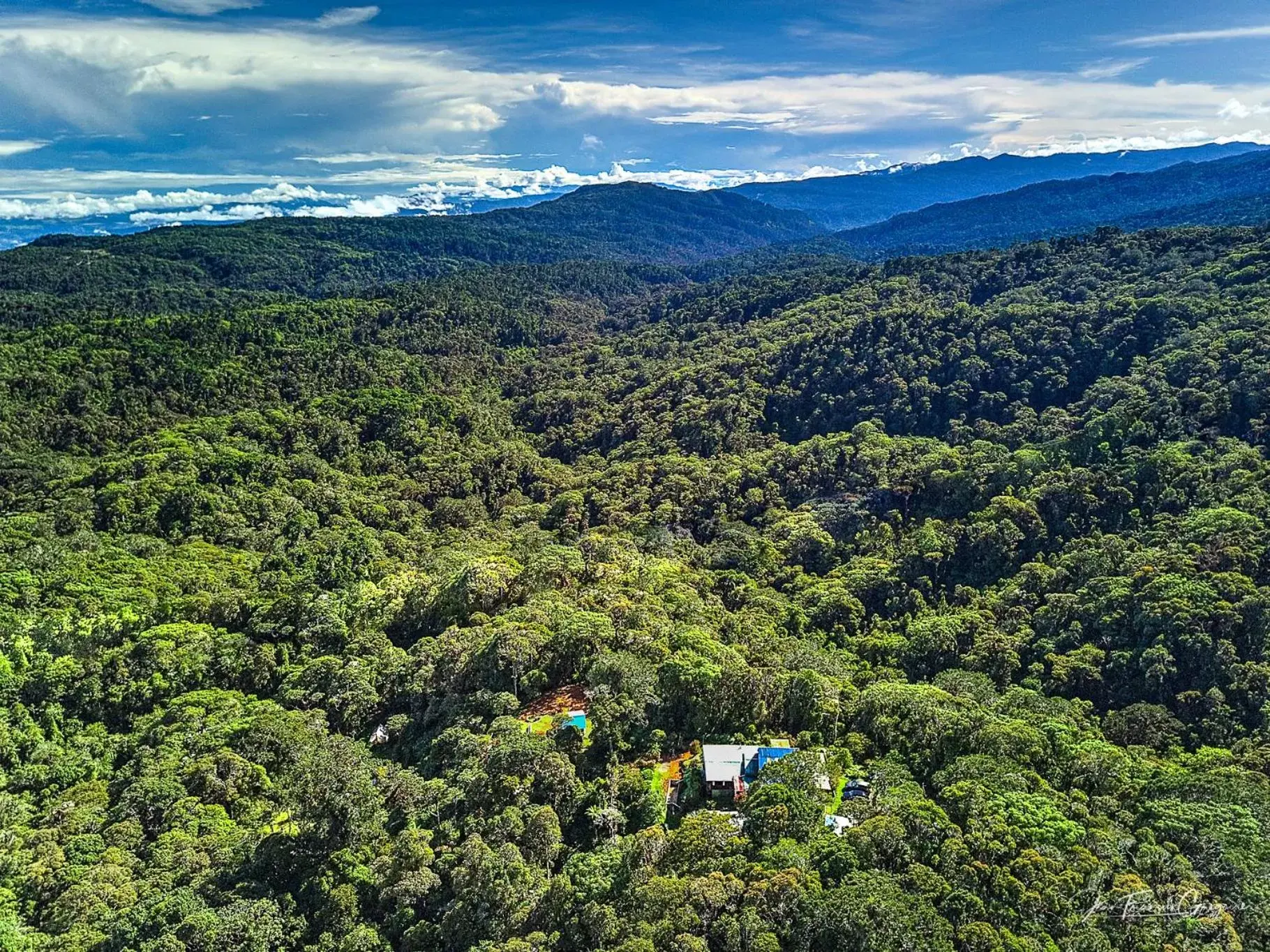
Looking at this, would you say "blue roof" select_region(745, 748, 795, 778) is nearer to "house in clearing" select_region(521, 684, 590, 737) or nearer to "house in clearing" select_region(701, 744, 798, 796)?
"house in clearing" select_region(701, 744, 798, 796)

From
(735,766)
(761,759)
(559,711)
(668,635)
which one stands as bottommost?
(559,711)

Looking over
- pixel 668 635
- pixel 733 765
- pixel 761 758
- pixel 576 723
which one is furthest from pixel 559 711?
pixel 761 758

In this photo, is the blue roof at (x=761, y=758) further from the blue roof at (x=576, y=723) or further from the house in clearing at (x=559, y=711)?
the blue roof at (x=576, y=723)

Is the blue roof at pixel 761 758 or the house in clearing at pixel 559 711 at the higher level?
the blue roof at pixel 761 758

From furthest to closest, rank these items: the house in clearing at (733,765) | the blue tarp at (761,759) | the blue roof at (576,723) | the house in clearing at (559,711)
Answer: the house in clearing at (559,711) → the blue roof at (576,723) → the blue tarp at (761,759) → the house in clearing at (733,765)

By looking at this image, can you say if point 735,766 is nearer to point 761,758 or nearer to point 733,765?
point 733,765

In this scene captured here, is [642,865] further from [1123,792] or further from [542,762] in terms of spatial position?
[1123,792]

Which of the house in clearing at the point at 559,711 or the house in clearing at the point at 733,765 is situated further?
the house in clearing at the point at 559,711

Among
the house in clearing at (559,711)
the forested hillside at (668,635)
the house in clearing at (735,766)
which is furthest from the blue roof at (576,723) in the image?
the house in clearing at (735,766)
